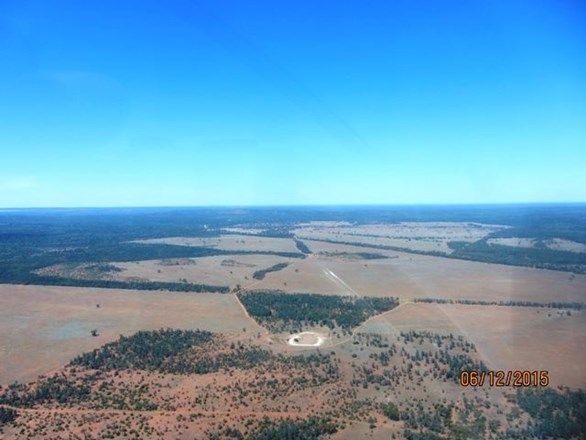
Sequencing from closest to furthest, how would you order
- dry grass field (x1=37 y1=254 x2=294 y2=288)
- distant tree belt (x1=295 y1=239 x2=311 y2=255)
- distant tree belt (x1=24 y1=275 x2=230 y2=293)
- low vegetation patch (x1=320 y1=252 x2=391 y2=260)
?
1. distant tree belt (x1=24 y1=275 x2=230 y2=293)
2. dry grass field (x1=37 y1=254 x2=294 y2=288)
3. low vegetation patch (x1=320 y1=252 x2=391 y2=260)
4. distant tree belt (x1=295 y1=239 x2=311 y2=255)

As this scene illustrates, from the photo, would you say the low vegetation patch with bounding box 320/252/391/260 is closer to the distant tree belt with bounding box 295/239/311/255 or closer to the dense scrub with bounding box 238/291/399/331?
the distant tree belt with bounding box 295/239/311/255

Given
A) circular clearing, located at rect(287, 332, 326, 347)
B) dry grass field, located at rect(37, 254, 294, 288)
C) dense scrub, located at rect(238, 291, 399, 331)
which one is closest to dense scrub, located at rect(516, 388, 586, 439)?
circular clearing, located at rect(287, 332, 326, 347)

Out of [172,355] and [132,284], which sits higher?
[132,284]

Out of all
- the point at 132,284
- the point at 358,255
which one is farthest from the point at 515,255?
the point at 132,284

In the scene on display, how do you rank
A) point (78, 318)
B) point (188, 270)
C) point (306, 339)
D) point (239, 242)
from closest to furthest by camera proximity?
point (306, 339) < point (78, 318) < point (188, 270) < point (239, 242)

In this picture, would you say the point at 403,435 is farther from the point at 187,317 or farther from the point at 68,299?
the point at 68,299

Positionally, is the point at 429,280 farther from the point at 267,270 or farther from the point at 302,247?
the point at 302,247

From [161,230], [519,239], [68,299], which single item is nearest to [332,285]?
[68,299]
